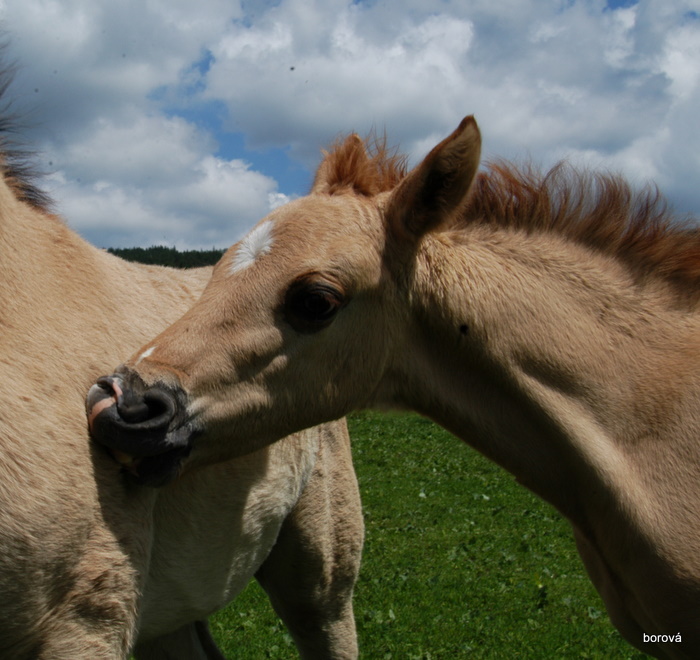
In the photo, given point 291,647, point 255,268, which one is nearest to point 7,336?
point 255,268

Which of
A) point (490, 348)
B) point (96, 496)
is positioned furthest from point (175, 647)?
point (490, 348)

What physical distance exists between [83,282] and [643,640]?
2768mm

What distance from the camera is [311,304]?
2719 mm

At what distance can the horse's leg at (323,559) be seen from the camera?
414 cm

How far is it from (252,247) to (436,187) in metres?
0.75

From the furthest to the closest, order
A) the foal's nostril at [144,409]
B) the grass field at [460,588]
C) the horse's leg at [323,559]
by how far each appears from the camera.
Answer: the grass field at [460,588] < the horse's leg at [323,559] < the foal's nostril at [144,409]

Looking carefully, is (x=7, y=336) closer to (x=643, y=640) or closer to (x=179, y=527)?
(x=179, y=527)

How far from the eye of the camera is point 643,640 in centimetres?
292

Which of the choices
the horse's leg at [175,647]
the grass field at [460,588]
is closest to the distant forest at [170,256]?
the grass field at [460,588]

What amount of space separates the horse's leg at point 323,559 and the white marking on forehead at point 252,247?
1.64 m

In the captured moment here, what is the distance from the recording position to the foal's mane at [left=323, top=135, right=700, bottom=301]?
3059 millimetres

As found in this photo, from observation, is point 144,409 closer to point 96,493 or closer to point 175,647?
point 96,493

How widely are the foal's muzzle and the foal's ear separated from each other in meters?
1.12

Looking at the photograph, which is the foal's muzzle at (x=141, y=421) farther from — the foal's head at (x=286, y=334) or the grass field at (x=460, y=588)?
the grass field at (x=460, y=588)
